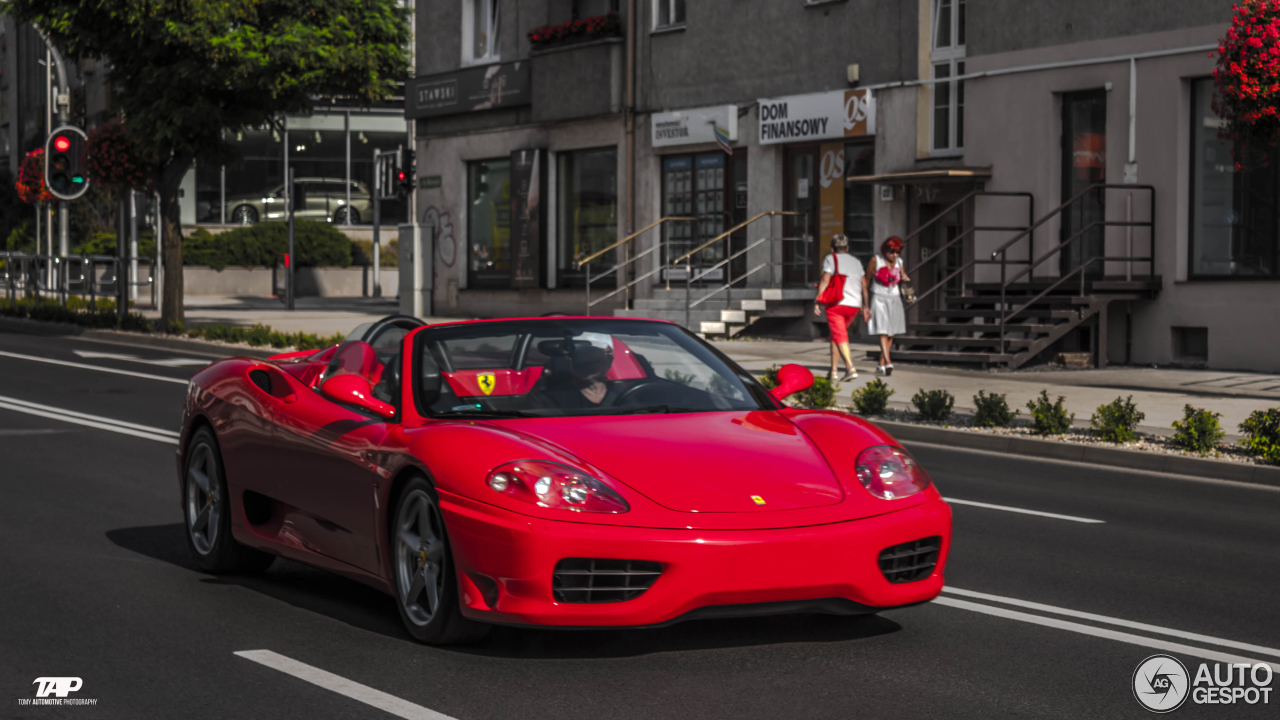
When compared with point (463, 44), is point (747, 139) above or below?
below

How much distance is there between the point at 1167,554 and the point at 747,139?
777 inches

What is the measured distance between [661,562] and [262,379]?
8.85 ft

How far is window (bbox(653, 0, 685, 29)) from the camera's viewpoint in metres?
29.1

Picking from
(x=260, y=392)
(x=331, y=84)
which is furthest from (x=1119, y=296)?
(x=260, y=392)

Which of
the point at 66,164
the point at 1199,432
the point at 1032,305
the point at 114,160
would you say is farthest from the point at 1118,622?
the point at 66,164

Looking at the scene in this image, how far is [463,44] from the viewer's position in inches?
1363

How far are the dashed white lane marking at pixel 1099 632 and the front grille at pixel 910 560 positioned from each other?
2.74 feet

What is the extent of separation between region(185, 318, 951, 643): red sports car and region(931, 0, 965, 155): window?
18.0 meters

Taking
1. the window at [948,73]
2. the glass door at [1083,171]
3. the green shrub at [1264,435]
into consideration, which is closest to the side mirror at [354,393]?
the green shrub at [1264,435]

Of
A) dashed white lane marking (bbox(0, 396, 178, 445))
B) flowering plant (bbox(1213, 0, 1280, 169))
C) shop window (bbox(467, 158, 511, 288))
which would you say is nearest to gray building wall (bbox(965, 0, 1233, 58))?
flowering plant (bbox(1213, 0, 1280, 169))

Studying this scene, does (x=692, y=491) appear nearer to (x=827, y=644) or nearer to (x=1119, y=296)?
(x=827, y=644)

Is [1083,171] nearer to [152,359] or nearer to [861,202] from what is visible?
[861,202]

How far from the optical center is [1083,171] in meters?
22.2

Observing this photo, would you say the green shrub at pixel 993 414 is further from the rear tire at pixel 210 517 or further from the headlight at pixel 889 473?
the headlight at pixel 889 473
